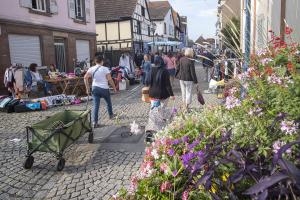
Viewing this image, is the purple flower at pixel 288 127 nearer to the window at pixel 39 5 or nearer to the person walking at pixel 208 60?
the person walking at pixel 208 60

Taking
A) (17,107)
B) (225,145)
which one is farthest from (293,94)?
(17,107)

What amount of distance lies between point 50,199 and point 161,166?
2.27m

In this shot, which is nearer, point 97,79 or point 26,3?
point 97,79

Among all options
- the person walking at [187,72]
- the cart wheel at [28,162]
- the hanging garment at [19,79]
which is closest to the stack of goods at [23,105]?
Result: the hanging garment at [19,79]

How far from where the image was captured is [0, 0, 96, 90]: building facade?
13109 millimetres

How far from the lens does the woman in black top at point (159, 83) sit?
257 inches

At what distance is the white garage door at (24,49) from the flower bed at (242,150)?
11958mm

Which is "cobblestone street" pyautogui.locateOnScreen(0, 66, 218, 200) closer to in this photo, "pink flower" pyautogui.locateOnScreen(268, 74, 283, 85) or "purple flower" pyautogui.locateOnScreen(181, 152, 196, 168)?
"purple flower" pyautogui.locateOnScreen(181, 152, 196, 168)

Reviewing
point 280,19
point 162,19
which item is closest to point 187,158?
point 280,19

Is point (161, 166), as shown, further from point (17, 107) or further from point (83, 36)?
point (83, 36)

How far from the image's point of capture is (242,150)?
1801 millimetres

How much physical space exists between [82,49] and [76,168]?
1605cm

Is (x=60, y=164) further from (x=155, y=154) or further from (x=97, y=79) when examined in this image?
(x=97, y=79)

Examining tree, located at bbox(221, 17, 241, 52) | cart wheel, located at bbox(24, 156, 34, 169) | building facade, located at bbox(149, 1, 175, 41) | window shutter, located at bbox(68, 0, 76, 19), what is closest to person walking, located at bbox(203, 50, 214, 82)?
tree, located at bbox(221, 17, 241, 52)
